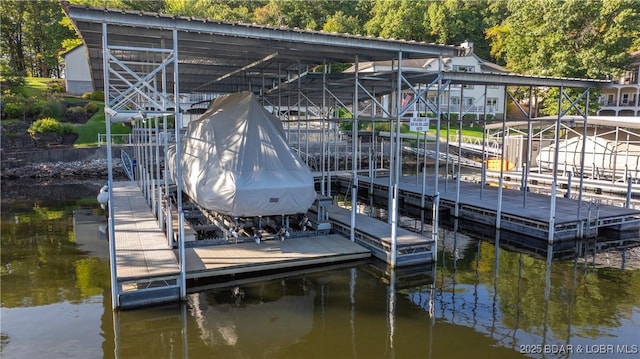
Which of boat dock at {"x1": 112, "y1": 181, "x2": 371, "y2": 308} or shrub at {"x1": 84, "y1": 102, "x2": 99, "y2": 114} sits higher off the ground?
shrub at {"x1": 84, "y1": 102, "x2": 99, "y2": 114}

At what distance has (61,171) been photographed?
1060 inches

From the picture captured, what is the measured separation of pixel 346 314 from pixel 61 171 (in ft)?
80.3

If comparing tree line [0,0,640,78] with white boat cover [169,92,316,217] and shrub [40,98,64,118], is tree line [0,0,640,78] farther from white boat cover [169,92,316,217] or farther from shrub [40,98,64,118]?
white boat cover [169,92,316,217]

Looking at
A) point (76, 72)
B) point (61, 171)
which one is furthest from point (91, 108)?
point (61, 171)

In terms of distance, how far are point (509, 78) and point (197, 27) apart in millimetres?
9089

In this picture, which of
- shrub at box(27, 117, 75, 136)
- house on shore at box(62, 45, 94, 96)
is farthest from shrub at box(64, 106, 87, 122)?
house on shore at box(62, 45, 94, 96)

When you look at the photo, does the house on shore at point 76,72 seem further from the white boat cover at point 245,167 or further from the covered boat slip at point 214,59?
the white boat cover at point 245,167

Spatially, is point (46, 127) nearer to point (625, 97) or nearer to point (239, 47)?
point (239, 47)

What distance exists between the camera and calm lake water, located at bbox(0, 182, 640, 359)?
6.97 m

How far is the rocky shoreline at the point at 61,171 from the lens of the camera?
2634 centimetres

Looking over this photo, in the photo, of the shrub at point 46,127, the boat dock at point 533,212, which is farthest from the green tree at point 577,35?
the shrub at point 46,127

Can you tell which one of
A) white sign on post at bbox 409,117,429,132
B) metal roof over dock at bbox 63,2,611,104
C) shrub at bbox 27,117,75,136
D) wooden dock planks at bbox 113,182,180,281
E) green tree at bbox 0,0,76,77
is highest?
green tree at bbox 0,0,76,77

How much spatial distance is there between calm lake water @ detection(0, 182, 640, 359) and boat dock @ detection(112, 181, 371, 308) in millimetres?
307

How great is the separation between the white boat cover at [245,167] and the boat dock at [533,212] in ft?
22.9
